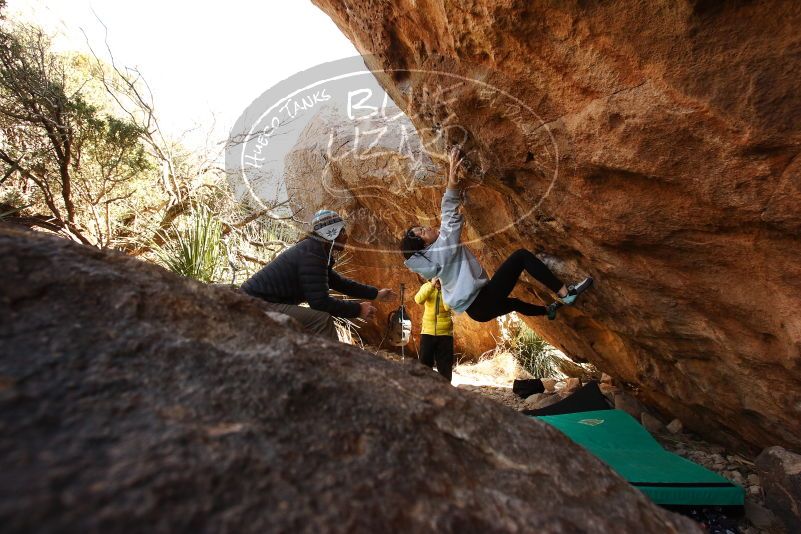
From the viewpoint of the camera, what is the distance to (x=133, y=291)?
4.61ft

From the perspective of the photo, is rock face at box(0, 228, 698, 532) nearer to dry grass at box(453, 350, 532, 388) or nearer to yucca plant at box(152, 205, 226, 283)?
yucca plant at box(152, 205, 226, 283)

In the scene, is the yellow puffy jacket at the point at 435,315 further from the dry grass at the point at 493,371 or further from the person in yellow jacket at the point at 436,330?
the dry grass at the point at 493,371

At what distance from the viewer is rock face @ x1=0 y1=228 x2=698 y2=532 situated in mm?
833

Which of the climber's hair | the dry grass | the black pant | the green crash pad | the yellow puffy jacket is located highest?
the climber's hair

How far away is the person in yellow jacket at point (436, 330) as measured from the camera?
5594mm

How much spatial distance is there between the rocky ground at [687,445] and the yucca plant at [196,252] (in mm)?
2530

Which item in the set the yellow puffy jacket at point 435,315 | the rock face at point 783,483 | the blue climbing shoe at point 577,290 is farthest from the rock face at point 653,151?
the yellow puffy jacket at point 435,315

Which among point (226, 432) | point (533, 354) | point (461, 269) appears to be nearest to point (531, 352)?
point (533, 354)

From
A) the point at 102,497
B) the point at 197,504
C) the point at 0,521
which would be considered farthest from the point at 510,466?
the point at 0,521

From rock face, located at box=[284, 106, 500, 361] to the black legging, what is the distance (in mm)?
2955

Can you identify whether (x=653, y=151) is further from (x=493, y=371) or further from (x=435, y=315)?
(x=493, y=371)

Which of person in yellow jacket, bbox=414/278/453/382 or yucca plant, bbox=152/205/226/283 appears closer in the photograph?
person in yellow jacket, bbox=414/278/453/382

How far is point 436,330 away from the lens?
5.59 meters

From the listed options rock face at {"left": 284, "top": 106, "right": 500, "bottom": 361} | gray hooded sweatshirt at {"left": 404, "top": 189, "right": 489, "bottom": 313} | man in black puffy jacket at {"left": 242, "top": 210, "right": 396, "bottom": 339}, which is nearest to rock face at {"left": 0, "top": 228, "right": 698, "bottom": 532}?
man in black puffy jacket at {"left": 242, "top": 210, "right": 396, "bottom": 339}
